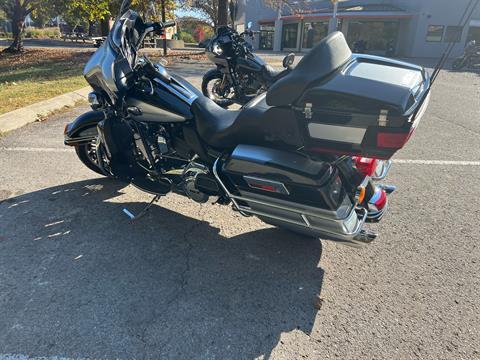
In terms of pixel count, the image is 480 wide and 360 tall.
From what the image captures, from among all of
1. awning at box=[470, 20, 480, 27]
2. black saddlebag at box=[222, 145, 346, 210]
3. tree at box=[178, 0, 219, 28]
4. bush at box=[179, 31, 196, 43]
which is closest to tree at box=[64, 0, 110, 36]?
black saddlebag at box=[222, 145, 346, 210]

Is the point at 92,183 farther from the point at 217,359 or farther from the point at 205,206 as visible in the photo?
the point at 217,359

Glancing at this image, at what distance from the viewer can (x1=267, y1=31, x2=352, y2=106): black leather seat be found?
212cm

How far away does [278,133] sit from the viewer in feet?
7.64

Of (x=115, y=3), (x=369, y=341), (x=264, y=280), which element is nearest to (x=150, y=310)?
(x=264, y=280)

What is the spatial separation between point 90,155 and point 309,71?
9.15 ft

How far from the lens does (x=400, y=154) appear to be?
17.1 ft

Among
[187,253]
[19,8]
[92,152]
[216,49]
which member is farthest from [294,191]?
Result: [19,8]

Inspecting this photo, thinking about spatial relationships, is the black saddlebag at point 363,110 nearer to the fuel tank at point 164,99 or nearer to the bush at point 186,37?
the fuel tank at point 164,99

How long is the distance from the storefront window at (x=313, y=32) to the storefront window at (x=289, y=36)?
0.91 metres

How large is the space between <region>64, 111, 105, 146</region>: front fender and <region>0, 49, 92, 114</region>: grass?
11.6 feet

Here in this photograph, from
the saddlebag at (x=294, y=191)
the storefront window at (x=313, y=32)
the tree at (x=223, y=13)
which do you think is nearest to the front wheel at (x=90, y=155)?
the saddlebag at (x=294, y=191)

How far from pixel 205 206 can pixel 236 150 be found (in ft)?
4.50

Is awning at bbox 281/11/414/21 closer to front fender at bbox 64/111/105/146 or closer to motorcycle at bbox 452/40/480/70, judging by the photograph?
motorcycle at bbox 452/40/480/70

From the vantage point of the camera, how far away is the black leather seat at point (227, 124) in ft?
8.03
